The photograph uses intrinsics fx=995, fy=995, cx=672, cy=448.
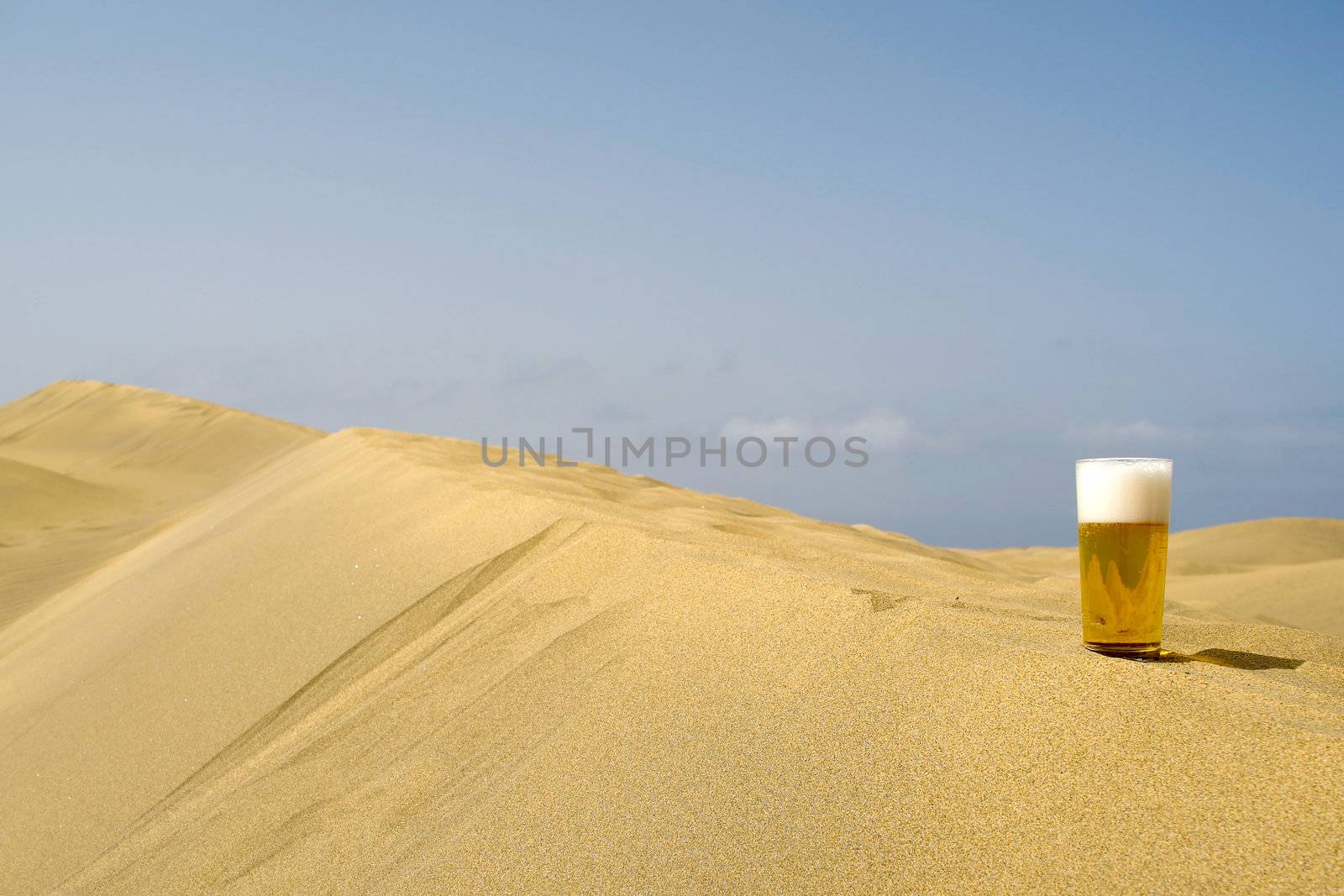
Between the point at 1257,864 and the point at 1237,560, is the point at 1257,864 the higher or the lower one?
the higher one

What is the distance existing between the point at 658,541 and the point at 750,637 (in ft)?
2.03

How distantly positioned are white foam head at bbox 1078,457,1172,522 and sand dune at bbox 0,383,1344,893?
9.1 inches

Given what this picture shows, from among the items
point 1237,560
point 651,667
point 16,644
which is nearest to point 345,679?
point 651,667

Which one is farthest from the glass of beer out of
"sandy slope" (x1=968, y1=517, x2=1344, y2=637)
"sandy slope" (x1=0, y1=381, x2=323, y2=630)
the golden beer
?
"sandy slope" (x1=0, y1=381, x2=323, y2=630)

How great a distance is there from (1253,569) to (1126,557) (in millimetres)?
7208

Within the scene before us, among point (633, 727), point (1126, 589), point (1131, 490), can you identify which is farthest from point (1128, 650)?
point (633, 727)

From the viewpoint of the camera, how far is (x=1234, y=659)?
168 centimetres

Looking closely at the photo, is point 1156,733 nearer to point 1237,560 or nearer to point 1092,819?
point 1092,819

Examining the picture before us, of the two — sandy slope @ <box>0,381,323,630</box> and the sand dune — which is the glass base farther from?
sandy slope @ <box>0,381,323,630</box>

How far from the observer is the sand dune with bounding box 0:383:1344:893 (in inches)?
48.9

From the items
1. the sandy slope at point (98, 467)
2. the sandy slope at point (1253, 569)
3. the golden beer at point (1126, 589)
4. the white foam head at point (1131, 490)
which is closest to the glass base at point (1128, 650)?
the golden beer at point (1126, 589)

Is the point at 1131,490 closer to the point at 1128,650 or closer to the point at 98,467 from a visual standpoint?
the point at 1128,650

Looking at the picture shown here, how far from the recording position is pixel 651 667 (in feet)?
6.14

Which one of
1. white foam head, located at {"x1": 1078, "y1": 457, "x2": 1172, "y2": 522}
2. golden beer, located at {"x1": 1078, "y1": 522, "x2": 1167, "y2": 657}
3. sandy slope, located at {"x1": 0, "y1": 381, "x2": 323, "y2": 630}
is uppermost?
white foam head, located at {"x1": 1078, "y1": 457, "x2": 1172, "y2": 522}
